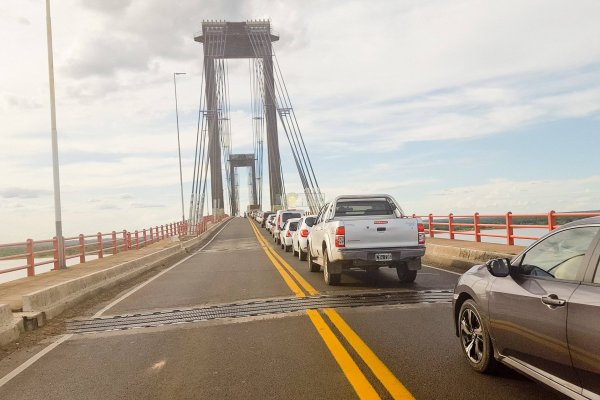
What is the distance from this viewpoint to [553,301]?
374 cm

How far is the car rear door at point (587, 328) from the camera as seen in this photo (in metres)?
3.28

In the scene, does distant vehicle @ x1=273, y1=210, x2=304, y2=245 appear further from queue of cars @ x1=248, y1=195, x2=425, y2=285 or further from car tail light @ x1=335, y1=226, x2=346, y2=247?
car tail light @ x1=335, y1=226, x2=346, y2=247

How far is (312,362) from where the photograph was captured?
5.64 meters

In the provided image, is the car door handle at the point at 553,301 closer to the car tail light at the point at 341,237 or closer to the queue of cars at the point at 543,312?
the queue of cars at the point at 543,312

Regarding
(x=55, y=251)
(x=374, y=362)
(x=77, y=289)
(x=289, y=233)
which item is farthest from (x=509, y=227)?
(x=55, y=251)

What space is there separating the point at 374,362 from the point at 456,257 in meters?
11.0

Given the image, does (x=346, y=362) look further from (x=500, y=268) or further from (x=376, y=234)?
(x=376, y=234)

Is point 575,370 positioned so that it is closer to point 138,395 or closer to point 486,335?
point 486,335

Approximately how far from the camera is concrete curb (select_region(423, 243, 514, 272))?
14.1 m

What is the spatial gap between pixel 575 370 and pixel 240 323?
16.9 ft

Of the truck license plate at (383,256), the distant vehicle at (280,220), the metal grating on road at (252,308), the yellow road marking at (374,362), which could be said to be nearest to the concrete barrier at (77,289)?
the metal grating on road at (252,308)

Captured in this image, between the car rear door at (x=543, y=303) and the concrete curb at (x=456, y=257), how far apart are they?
29.2 feet

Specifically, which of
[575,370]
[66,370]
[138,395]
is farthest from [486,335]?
[66,370]

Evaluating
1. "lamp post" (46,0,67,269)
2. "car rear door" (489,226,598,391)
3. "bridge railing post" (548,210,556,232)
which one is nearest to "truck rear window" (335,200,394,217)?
"bridge railing post" (548,210,556,232)
